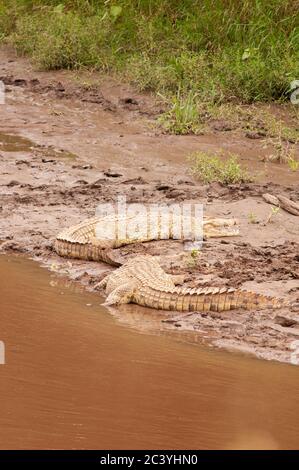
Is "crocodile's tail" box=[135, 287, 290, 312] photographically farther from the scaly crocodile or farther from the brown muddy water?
the brown muddy water

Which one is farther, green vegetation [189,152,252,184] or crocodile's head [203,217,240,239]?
green vegetation [189,152,252,184]

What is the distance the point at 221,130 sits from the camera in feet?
35.5

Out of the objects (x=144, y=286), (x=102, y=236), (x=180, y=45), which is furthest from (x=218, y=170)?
(x=180, y=45)

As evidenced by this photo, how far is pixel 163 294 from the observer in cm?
627

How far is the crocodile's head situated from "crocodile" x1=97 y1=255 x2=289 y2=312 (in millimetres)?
1000

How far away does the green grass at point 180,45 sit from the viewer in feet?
37.2

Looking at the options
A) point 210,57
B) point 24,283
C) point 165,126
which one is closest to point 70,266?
point 24,283

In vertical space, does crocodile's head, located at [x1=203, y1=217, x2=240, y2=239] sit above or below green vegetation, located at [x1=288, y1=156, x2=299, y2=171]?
above

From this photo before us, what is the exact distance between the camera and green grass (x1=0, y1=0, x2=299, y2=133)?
11.3 m

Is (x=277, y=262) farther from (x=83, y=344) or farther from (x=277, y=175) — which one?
(x=277, y=175)

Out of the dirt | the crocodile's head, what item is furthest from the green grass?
the crocodile's head

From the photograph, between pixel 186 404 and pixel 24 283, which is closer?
pixel 186 404

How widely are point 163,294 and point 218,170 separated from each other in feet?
10.3
